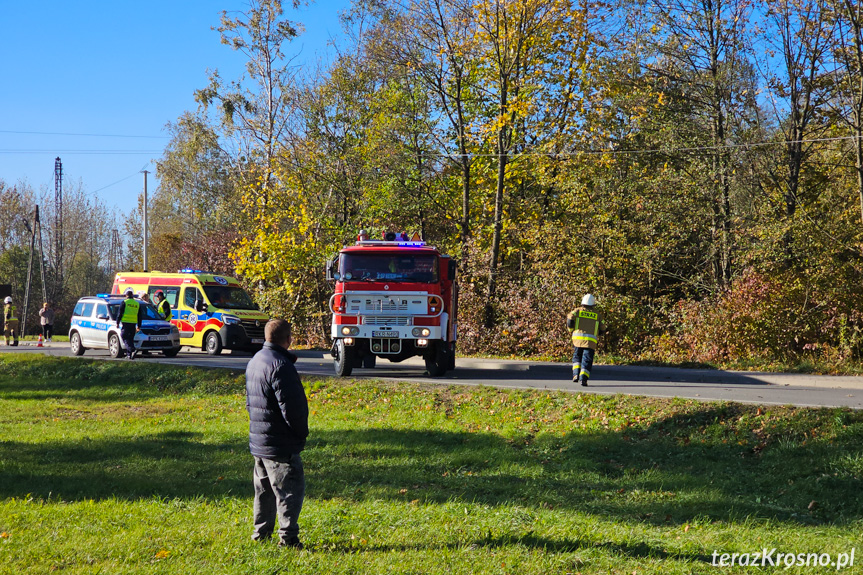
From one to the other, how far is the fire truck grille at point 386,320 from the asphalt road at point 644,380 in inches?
47.7

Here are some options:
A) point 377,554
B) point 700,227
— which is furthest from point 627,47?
point 377,554

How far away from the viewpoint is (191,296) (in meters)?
24.6

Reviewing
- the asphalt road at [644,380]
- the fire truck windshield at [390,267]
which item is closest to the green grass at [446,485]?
the asphalt road at [644,380]

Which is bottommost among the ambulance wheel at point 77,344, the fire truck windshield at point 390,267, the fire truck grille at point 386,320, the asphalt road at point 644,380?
the asphalt road at point 644,380

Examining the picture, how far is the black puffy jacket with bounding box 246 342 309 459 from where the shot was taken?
227 inches

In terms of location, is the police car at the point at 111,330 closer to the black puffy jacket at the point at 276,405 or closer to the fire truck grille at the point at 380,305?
the fire truck grille at the point at 380,305

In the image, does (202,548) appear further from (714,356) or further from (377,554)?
(714,356)

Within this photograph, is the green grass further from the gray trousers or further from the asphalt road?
the asphalt road

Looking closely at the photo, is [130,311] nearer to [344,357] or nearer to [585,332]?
[344,357]

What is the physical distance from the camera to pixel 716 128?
22.5 meters

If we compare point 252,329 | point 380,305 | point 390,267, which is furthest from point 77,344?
point 390,267

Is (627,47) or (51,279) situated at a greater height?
(627,47)

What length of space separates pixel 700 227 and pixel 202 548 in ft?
64.9

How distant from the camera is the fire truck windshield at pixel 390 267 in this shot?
15875 mm
